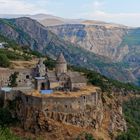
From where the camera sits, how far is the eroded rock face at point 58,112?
61.4m

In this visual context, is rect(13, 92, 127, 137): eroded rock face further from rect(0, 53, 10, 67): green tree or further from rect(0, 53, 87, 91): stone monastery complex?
rect(0, 53, 10, 67): green tree

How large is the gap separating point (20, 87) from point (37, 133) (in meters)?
9.28

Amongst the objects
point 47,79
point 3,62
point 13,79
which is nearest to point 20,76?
point 13,79

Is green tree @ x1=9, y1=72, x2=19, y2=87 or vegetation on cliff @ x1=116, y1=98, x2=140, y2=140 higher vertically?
green tree @ x1=9, y1=72, x2=19, y2=87

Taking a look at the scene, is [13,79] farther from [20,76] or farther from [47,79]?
[47,79]

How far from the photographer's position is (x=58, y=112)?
61500 mm

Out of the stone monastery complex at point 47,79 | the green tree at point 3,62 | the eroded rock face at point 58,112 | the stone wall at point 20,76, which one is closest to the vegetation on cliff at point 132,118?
the eroded rock face at point 58,112

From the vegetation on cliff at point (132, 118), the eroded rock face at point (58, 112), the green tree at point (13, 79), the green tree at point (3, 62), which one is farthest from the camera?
the green tree at point (3, 62)

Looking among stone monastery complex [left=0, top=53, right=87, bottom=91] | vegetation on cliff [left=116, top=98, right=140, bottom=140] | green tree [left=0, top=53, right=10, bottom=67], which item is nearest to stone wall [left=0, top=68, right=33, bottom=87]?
stone monastery complex [left=0, top=53, right=87, bottom=91]

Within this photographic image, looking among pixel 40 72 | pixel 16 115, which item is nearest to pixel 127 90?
pixel 40 72

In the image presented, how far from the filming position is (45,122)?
6166 cm

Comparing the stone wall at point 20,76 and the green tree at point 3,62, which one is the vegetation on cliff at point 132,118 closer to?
the stone wall at point 20,76

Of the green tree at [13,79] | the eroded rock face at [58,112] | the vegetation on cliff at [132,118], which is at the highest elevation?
the green tree at [13,79]

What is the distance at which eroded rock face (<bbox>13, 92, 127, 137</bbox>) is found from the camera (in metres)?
61.4
